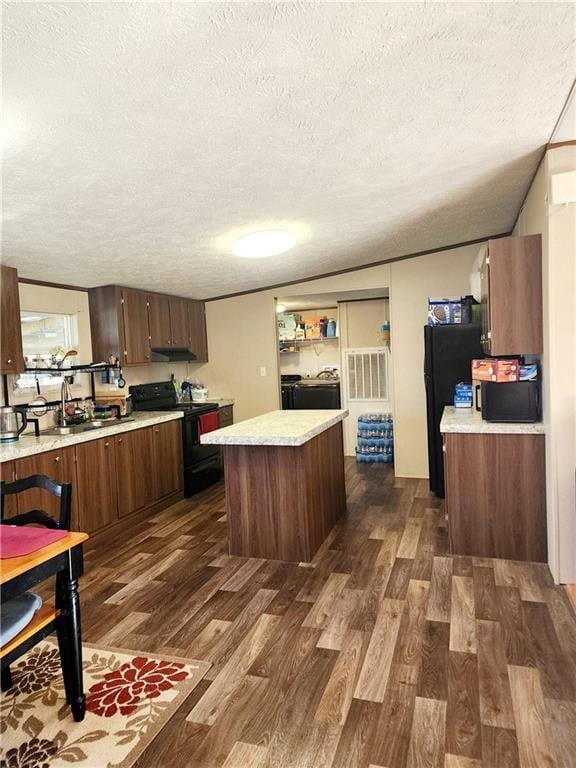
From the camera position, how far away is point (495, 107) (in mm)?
2178

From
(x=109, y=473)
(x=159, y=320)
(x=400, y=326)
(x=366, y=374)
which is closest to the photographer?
(x=109, y=473)

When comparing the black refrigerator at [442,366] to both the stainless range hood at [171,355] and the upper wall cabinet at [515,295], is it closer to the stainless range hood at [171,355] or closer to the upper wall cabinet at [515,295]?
the upper wall cabinet at [515,295]

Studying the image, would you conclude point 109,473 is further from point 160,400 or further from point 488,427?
point 488,427

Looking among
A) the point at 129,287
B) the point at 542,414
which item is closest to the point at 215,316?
the point at 129,287

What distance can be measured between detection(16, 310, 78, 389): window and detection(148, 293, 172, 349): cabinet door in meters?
0.79

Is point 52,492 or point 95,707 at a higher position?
point 52,492

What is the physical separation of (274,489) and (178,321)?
2914mm

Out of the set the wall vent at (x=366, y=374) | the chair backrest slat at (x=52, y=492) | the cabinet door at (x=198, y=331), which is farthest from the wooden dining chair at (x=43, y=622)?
the wall vent at (x=366, y=374)

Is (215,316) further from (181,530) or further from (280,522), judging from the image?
(280,522)

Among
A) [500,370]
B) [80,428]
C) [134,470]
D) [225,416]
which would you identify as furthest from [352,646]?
[225,416]

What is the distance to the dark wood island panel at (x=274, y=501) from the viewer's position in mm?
3256

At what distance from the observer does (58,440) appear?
341 centimetres

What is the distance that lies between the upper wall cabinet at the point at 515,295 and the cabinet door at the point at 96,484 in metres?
2.93

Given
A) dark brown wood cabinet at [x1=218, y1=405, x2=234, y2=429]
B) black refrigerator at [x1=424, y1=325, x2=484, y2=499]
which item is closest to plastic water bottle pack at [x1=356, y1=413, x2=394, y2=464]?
black refrigerator at [x1=424, y1=325, x2=484, y2=499]
